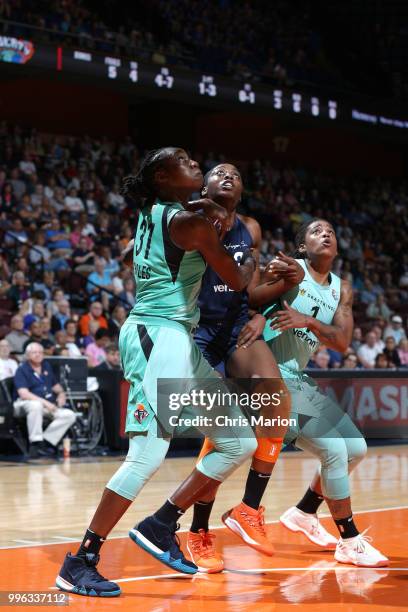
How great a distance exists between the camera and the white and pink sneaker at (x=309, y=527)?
5938 mm

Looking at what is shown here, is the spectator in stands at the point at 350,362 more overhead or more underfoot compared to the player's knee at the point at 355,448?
more underfoot

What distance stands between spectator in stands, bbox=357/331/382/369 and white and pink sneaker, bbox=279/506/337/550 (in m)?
10.3

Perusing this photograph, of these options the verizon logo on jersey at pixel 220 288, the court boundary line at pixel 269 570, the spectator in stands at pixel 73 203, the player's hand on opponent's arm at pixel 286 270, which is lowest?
the court boundary line at pixel 269 570

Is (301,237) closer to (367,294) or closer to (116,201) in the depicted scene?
Answer: (116,201)

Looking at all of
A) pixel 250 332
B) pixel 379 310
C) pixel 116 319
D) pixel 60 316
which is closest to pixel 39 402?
pixel 60 316

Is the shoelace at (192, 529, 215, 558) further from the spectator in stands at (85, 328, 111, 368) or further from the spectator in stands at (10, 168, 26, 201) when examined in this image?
the spectator in stands at (10, 168, 26, 201)

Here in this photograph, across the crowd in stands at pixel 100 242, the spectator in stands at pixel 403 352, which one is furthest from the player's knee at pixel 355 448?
the spectator in stands at pixel 403 352

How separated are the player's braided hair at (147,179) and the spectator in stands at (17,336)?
7912 mm

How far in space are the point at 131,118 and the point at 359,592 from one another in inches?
727

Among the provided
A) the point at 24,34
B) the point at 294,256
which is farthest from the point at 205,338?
the point at 24,34

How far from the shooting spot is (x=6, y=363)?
464 inches

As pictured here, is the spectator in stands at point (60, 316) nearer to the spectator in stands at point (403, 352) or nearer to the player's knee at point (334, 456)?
the spectator in stands at point (403, 352)

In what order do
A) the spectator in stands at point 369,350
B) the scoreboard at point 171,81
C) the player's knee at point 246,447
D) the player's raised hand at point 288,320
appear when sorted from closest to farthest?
the player's knee at point 246,447 → the player's raised hand at point 288,320 → the spectator in stands at point 369,350 → the scoreboard at point 171,81

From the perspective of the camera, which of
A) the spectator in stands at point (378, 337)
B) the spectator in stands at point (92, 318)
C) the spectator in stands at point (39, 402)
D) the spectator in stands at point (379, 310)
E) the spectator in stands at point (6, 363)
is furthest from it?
the spectator in stands at point (379, 310)
